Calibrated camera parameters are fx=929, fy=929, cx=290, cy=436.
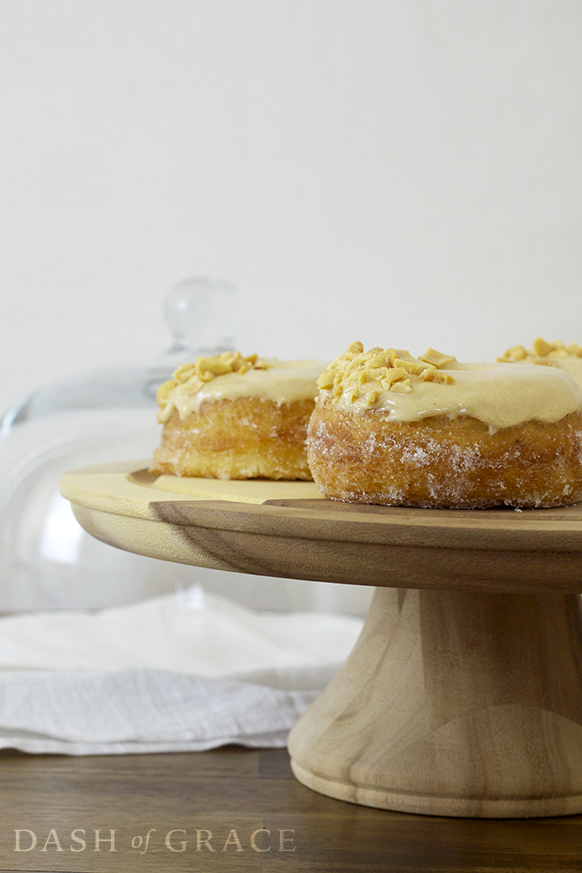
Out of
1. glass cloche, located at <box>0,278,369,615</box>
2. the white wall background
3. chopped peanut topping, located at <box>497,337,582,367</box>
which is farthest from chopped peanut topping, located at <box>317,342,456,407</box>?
the white wall background

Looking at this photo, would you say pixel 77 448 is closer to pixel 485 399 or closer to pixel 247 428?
pixel 247 428

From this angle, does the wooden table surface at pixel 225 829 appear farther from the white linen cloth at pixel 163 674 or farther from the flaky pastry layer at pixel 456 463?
the flaky pastry layer at pixel 456 463

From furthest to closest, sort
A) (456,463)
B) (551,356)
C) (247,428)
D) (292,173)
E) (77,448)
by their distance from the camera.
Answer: (292,173) → (77,448) → (551,356) → (247,428) → (456,463)

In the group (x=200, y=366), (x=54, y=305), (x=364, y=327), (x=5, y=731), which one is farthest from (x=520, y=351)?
(x=54, y=305)

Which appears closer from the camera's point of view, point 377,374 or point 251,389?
point 377,374

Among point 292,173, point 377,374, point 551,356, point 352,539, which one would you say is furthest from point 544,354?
point 292,173

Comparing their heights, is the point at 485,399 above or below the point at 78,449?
above
